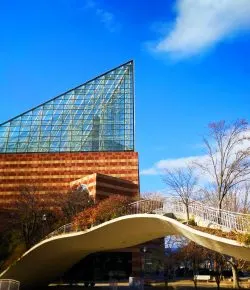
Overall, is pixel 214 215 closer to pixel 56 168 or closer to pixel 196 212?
pixel 196 212

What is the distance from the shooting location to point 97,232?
26.5m

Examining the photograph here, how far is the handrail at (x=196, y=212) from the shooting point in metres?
18.9

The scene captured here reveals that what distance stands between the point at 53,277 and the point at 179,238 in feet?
56.5

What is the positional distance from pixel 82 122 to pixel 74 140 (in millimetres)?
2647

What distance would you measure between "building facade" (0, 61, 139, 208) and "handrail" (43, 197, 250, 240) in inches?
778

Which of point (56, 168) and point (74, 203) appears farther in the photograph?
point (56, 168)

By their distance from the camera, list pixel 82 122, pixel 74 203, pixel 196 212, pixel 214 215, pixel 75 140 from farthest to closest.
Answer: pixel 82 122 → pixel 75 140 → pixel 74 203 → pixel 196 212 → pixel 214 215

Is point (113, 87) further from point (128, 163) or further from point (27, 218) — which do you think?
point (27, 218)

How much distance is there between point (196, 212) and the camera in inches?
850

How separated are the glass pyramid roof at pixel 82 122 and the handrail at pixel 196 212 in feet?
74.4

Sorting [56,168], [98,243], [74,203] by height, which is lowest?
[98,243]

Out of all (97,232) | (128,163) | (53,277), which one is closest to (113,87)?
(128,163)

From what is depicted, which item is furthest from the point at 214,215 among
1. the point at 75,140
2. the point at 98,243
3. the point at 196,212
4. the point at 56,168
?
the point at 75,140

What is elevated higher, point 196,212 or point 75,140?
point 75,140
